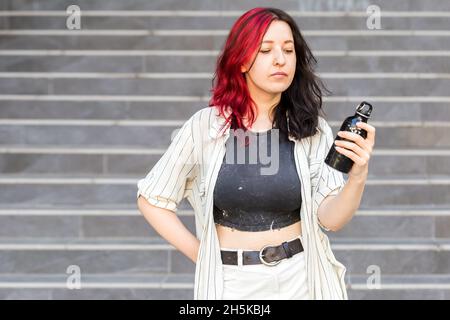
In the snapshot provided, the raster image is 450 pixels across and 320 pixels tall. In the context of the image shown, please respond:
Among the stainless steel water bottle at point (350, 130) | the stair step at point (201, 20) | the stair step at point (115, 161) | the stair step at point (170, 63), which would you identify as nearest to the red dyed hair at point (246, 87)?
the stainless steel water bottle at point (350, 130)

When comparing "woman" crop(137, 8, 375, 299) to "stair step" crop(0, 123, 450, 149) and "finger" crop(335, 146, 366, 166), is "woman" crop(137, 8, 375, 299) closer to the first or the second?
"finger" crop(335, 146, 366, 166)

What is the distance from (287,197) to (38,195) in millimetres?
3820

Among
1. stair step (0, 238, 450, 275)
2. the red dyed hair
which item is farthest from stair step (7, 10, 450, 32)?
the red dyed hair

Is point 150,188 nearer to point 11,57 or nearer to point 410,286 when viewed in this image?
point 410,286

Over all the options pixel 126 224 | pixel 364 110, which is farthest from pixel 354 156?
pixel 126 224

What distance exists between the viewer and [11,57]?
22.6 feet

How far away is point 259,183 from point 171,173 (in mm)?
271

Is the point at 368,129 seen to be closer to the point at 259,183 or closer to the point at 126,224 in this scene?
the point at 259,183

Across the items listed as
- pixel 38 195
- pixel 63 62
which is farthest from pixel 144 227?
pixel 63 62

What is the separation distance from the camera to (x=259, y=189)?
6.68 ft

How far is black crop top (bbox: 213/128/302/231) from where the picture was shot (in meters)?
2.04

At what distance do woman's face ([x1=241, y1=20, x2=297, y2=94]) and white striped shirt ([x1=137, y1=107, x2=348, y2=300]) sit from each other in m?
0.17

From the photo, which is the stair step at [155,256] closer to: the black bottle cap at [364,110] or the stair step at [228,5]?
the stair step at [228,5]

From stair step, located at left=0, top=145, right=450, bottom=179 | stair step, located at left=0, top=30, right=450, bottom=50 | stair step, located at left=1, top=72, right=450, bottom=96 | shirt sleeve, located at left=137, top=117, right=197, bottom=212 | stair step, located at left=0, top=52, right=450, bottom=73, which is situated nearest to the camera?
shirt sleeve, located at left=137, top=117, right=197, bottom=212
